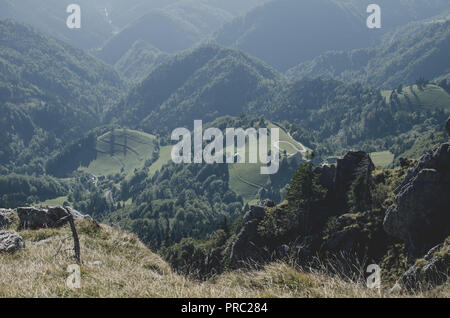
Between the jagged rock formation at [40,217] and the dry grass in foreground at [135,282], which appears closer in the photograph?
the dry grass in foreground at [135,282]

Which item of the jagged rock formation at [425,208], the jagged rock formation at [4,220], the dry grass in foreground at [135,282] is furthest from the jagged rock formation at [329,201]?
the dry grass in foreground at [135,282]

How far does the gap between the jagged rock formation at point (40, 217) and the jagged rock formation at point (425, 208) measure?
4236 centimetres

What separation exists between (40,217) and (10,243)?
6.87 m

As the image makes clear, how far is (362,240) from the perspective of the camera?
5859 centimetres

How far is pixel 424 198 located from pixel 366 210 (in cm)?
1168

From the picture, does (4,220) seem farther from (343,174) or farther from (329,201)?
(343,174)

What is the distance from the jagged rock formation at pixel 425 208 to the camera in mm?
50938

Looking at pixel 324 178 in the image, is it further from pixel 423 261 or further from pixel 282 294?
pixel 282 294

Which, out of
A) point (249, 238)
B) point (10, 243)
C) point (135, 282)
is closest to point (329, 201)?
point (249, 238)

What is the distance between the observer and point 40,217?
83.7 ft

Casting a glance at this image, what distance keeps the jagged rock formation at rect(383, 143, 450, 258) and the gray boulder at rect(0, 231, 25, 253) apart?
45662mm

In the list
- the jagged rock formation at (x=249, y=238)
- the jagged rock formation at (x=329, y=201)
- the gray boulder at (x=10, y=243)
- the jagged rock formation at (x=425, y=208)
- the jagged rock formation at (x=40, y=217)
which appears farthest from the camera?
the jagged rock formation at (x=249, y=238)

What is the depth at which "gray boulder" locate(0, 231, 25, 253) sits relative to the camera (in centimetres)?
1852

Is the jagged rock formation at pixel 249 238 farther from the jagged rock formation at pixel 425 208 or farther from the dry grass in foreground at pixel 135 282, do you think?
the dry grass in foreground at pixel 135 282
